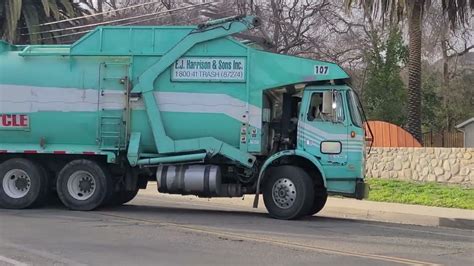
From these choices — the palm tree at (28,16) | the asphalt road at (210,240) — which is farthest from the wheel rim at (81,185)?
the palm tree at (28,16)

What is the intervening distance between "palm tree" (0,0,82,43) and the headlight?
48.1 feet

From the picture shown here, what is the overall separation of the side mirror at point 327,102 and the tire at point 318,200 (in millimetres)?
1632

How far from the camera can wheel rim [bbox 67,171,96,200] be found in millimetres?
12523

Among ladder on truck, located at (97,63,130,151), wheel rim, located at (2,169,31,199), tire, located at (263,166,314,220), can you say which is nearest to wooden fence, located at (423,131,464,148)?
tire, located at (263,166,314,220)

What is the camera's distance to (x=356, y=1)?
72.1ft

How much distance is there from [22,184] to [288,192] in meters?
5.49

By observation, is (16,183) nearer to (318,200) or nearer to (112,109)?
(112,109)

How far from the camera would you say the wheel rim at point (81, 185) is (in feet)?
41.1

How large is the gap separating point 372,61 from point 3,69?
65.0 feet

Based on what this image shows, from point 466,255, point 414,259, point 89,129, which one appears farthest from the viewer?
point 89,129

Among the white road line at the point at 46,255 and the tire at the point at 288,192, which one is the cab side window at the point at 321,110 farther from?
the white road line at the point at 46,255

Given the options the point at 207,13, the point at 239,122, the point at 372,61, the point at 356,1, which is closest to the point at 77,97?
the point at 239,122

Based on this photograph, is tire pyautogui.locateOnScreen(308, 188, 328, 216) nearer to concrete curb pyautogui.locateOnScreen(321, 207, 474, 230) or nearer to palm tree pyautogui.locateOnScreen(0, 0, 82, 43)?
concrete curb pyautogui.locateOnScreen(321, 207, 474, 230)

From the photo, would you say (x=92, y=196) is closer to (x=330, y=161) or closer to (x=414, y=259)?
(x=330, y=161)
